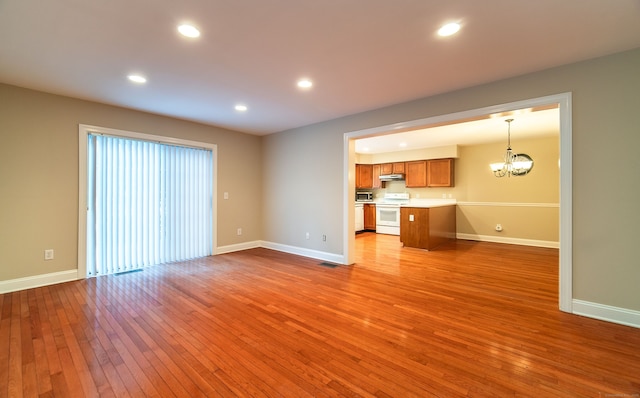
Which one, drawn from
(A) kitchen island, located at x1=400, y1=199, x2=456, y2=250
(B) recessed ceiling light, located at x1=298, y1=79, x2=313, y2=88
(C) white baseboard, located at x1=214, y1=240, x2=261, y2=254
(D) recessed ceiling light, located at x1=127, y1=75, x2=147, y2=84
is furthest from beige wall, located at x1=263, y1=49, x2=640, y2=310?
(C) white baseboard, located at x1=214, y1=240, x2=261, y2=254

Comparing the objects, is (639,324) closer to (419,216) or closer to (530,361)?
(530,361)

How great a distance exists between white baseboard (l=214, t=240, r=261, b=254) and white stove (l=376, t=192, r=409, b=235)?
3889 millimetres

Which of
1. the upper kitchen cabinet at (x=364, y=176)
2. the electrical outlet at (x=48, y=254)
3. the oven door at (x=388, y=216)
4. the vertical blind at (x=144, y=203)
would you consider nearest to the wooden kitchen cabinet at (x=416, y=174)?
the oven door at (x=388, y=216)

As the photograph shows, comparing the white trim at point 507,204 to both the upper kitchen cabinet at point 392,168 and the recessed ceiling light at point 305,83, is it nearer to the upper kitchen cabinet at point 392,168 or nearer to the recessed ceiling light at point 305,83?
the upper kitchen cabinet at point 392,168

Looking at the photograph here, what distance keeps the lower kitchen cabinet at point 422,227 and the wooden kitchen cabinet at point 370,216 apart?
2.27 m

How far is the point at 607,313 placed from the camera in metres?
2.58

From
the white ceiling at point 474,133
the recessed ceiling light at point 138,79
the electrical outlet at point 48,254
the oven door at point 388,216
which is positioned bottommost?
the electrical outlet at point 48,254

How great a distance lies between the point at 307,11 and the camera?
6.47 ft

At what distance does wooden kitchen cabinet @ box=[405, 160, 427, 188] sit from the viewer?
7.69 metres

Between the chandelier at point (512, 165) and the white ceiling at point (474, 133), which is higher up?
the white ceiling at point (474, 133)

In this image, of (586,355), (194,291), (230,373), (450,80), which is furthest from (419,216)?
(230,373)

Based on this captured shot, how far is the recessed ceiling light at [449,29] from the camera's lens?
6.97 feet

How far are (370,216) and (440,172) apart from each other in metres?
2.46

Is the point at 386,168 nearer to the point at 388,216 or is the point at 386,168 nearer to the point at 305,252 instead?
the point at 388,216
